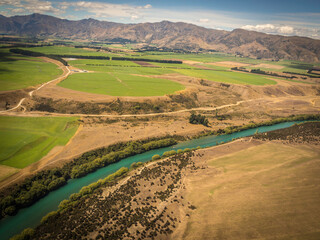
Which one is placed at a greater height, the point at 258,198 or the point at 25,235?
the point at 258,198

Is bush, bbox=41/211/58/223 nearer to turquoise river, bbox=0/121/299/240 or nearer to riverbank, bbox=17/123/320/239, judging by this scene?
riverbank, bbox=17/123/320/239

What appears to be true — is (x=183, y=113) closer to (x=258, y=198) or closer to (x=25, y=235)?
(x=258, y=198)

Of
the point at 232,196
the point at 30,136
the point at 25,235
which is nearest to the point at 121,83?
the point at 30,136

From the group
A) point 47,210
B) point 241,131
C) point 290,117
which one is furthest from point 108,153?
point 290,117

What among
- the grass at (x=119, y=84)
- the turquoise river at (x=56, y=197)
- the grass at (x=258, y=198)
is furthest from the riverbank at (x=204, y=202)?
the grass at (x=119, y=84)

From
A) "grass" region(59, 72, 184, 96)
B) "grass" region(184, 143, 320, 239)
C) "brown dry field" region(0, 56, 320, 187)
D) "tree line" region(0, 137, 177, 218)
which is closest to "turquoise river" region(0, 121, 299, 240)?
"tree line" region(0, 137, 177, 218)

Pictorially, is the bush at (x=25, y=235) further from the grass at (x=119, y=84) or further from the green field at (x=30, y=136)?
the grass at (x=119, y=84)
